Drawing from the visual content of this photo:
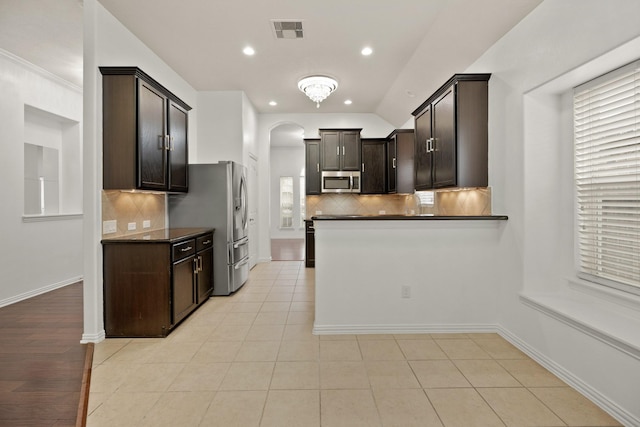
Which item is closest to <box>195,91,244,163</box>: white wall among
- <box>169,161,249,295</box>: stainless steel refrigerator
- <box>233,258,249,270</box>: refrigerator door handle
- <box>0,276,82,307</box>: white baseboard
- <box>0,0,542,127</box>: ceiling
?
<box>0,0,542,127</box>: ceiling

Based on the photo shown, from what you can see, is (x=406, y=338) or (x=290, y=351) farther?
(x=406, y=338)

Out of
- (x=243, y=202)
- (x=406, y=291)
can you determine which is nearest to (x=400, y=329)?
(x=406, y=291)

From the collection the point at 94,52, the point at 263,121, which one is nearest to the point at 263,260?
the point at 263,121

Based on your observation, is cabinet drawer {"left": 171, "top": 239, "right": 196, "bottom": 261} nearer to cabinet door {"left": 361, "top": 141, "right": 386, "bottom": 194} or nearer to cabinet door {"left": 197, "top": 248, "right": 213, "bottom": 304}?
cabinet door {"left": 197, "top": 248, "right": 213, "bottom": 304}

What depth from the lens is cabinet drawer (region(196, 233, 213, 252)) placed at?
12.8 ft

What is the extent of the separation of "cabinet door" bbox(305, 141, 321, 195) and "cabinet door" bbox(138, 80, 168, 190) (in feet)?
10.7

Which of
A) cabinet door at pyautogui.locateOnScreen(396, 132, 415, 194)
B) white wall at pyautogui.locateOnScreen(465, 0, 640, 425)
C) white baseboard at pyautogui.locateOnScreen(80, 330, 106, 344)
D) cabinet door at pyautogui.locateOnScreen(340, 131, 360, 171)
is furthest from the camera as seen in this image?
cabinet door at pyautogui.locateOnScreen(340, 131, 360, 171)

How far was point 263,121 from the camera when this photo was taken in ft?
22.4

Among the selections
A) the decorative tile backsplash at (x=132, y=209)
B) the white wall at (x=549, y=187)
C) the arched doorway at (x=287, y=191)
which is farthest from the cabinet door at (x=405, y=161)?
the arched doorway at (x=287, y=191)

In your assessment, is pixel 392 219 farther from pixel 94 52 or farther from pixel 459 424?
pixel 94 52

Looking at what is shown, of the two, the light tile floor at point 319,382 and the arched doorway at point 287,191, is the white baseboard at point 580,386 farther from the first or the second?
the arched doorway at point 287,191

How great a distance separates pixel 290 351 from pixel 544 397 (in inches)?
70.8

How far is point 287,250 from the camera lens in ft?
28.4

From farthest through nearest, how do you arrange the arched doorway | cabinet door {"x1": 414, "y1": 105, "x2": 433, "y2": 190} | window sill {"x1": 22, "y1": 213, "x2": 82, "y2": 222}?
the arched doorway, window sill {"x1": 22, "y1": 213, "x2": 82, "y2": 222}, cabinet door {"x1": 414, "y1": 105, "x2": 433, "y2": 190}
